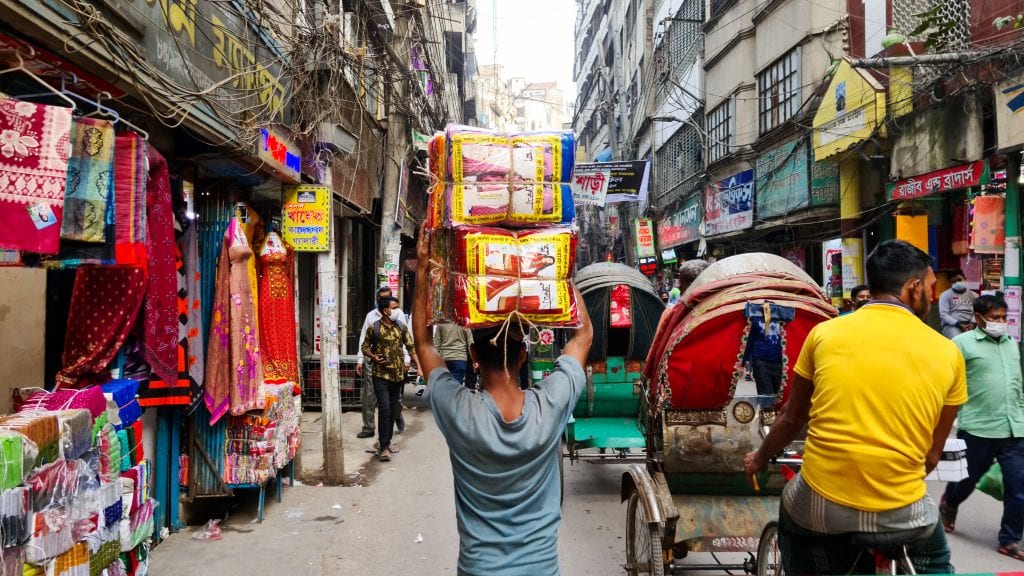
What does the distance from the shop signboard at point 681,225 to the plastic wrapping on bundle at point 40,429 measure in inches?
785

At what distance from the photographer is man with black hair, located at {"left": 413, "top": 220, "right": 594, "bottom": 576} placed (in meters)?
2.18

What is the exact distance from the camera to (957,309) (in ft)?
33.3

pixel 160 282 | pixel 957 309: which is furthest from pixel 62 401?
pixel 957 309

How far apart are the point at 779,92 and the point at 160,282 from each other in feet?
51.0

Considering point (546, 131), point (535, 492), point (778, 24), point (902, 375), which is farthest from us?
point (778, 24)

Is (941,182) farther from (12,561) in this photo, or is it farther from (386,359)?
(12,561)

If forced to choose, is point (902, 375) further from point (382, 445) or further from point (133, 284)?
point (382, 445)

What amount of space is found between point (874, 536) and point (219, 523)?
5.31 metres

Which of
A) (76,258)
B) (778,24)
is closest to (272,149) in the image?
(76,258)

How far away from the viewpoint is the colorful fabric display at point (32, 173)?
3.04 metres

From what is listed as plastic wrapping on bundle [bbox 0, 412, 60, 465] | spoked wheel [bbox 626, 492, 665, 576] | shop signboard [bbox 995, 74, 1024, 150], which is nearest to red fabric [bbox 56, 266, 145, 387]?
plastic wrapping on bundle [bbox 0, 412, 60, 465]

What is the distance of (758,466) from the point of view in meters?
3.02

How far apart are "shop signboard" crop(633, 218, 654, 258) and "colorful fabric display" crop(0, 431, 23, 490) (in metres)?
24.5

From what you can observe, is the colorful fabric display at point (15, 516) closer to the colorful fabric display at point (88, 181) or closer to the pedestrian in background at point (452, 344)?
the colorful fabric display at point (88, 181)
